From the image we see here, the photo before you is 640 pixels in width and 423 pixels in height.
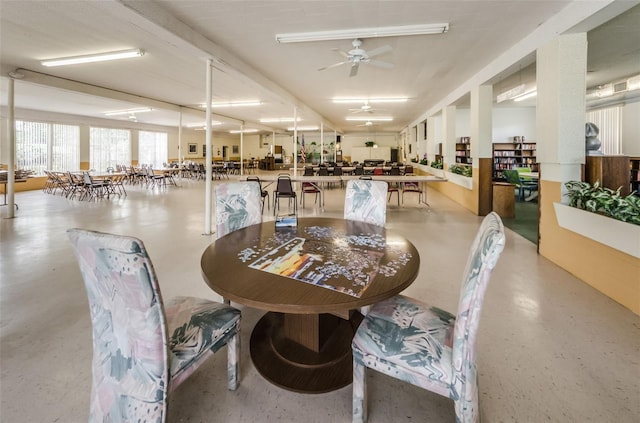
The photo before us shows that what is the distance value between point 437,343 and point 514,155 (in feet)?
41.8

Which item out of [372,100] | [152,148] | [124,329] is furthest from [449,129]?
[152,148]

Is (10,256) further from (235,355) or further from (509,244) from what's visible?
(509,244)

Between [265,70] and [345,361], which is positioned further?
[265,70]

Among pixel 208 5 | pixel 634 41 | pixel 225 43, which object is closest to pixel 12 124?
pixel 225 43

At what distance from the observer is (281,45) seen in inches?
198

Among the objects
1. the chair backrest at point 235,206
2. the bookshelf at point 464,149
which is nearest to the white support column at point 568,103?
the chair backrest at point 235,206

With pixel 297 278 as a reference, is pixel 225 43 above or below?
above

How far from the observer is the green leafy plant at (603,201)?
268 cm

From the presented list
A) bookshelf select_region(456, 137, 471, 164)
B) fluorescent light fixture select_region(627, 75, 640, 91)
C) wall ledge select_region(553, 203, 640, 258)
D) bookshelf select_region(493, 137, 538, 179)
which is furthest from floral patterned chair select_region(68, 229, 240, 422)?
bookshelf select_region(456, 137, 471, 164)

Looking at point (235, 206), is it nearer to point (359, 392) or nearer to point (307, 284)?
point (307, 284)

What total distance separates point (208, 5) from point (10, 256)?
4.23 metres

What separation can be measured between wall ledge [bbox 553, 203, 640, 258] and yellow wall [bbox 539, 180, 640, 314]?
11cm

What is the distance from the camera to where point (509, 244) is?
4.57 meters

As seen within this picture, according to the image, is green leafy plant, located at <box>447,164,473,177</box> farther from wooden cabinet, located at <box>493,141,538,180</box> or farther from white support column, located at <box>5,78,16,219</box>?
white support column, located at <box>5,78,16,219</box>
